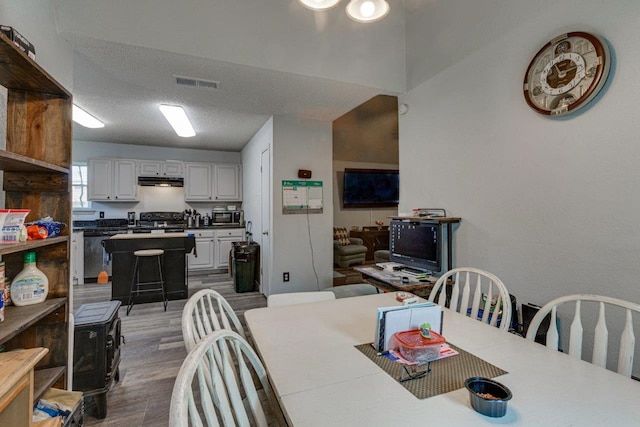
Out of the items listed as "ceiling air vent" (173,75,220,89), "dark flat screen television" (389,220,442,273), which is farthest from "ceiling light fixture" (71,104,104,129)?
"dark flat screen television" (389,220,442,273)

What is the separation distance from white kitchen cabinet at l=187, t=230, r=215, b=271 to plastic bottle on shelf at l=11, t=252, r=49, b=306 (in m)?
4.32

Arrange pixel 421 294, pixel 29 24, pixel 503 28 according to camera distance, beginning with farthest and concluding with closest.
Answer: pixel 421 294 < pixel 503 28 < pixel 29 24

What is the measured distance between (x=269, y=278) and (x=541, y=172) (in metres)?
3.07

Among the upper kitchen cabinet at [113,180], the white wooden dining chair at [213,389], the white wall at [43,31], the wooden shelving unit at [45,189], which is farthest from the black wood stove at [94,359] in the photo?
the upper kitchen cabinet at [113,180]

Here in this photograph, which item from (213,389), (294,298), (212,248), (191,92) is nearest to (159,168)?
(212,248)

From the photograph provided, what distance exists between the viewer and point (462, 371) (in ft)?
3.35

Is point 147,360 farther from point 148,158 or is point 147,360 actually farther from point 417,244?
point 148,158

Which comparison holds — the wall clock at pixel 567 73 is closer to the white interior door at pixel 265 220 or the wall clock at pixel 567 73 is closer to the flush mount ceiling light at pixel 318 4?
the flush mount ceiling light at pixel 318 4

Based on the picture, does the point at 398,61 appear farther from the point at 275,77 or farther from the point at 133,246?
the point at 133,246

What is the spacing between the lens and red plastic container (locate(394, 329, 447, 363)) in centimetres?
108

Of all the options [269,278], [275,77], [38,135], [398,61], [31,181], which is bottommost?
[269,278]

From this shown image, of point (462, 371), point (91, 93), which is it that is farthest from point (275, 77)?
point (462, 371)

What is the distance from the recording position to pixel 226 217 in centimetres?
609

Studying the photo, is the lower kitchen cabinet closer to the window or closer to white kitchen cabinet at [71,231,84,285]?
white kitchen cabinet at [71,231,84,285]
